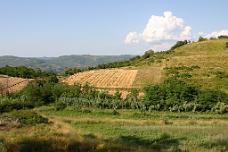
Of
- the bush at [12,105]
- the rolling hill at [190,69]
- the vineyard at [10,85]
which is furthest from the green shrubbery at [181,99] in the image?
the vineyard at [10,85]

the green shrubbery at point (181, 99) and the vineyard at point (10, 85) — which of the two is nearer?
the green shrubbery at point (181, 99)

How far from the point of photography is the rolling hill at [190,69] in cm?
9195

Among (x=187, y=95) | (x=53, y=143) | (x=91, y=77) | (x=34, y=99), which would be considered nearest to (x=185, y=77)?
(x=91, y=77)

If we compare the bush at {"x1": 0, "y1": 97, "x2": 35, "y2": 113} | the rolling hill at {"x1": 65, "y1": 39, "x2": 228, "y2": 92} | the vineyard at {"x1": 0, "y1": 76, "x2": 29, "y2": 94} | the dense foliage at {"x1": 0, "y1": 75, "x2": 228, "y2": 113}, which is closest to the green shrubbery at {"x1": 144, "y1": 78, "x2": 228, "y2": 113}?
the dense foliage at {"x1": 0, "y1": 75, "x2": 228, "y2": 113}

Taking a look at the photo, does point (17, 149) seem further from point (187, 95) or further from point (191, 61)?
point (191, 61)

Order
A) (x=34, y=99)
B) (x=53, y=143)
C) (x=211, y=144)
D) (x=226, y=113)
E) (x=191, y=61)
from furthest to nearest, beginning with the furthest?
(x=191, y=61), (x=34, y=99), (x=226, y=113), (x=211, y=144), (x=53, y=143)

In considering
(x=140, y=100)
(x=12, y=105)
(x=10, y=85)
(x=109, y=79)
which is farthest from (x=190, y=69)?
(x=12, y=105)

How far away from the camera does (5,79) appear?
97125 millimetres

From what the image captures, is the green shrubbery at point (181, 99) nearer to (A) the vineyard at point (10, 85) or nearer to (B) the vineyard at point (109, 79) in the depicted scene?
(B) the vineyard at point (109, 79)

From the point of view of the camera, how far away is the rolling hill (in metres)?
91.9

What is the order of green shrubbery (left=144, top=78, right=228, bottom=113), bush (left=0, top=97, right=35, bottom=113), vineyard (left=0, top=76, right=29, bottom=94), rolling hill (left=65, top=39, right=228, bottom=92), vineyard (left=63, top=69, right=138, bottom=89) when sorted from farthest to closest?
rolling hill (left=65, top=39, right=228, bottom=92) < vineyard (left=63, top=69, right=138, bottom=89) < vineyard (left=0, top=76, right=29, bottom=94) < green shrubbery (left=144, top=78, right=228, bottom=113) < bush (left=0, top=97, right=35, bottom=113)

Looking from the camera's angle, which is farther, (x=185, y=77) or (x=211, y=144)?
(x=185, y=77)

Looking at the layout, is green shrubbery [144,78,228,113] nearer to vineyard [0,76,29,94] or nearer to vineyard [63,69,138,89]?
vineyard [63,69,138,89]

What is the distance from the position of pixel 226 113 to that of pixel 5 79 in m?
55.6
